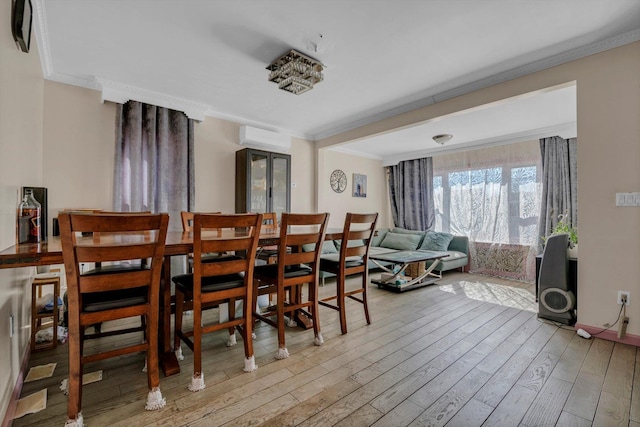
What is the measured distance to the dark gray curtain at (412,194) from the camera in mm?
5971

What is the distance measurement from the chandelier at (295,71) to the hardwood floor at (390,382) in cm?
229

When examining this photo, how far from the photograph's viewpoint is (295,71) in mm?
2672

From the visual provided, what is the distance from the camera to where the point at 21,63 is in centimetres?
182

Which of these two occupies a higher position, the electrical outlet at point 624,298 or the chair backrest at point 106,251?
the chair backrest at point 106,251

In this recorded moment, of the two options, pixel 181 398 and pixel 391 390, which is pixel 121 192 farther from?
pixel 391 390

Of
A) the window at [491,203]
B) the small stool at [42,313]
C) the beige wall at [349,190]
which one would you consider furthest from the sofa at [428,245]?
the small stool at [42,313]

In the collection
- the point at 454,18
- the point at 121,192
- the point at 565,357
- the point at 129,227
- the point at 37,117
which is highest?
the point at 454,18

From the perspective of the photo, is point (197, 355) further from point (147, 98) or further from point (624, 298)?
point (624, 298)

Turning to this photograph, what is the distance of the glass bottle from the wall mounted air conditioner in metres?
2.74

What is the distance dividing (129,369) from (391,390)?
65.9 inches

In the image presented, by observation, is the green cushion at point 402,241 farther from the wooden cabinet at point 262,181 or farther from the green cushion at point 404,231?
the wooden cabinet at point 262,181

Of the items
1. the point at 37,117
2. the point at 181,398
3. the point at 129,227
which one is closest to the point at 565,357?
the point at 181,398

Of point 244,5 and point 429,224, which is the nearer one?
point 244,5

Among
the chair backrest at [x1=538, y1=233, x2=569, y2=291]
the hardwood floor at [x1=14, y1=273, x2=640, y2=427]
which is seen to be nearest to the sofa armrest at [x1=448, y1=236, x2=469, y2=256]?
the chair backrest at [x1=538, y1=233, x2=569, y2=291]
